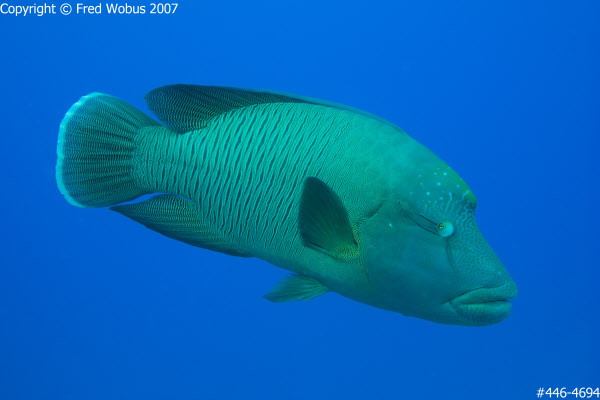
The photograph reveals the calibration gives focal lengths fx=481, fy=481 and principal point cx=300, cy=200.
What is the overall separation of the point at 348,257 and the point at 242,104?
0.92m

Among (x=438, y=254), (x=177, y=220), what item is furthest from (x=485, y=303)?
(x=177, y=220)

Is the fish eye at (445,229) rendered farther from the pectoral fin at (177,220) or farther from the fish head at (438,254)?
the pectoral fin at (177,220)

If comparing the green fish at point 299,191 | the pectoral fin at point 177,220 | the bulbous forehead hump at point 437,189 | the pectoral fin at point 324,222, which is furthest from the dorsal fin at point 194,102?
the bulbous forehead hump at point 437,189

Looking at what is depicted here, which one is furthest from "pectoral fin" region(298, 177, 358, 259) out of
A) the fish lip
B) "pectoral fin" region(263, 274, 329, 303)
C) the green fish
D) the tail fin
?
the tail fin

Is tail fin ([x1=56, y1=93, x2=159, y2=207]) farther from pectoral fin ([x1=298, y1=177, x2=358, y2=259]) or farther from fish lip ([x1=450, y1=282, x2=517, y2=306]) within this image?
fish lip ([x1=450, y1=282, x2=517, y2=306])

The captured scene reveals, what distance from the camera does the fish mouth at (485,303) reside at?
73.4 inches

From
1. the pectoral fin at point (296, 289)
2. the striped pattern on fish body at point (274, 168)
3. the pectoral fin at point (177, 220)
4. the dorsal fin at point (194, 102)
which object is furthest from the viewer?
the pectoral fin at point (177, 220)

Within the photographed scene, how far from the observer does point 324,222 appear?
6.22 ft

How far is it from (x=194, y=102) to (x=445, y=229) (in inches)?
53.3

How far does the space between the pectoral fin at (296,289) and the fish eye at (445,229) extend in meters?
0.63

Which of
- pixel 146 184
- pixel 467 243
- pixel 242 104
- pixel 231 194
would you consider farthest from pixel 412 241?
pixel 146 184

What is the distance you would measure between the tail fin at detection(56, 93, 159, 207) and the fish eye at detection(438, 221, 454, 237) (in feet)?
5.20

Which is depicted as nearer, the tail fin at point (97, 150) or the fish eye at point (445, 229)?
the fish eye at point (445, 229)

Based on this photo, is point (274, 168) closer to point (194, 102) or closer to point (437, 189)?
point (194, 102)
